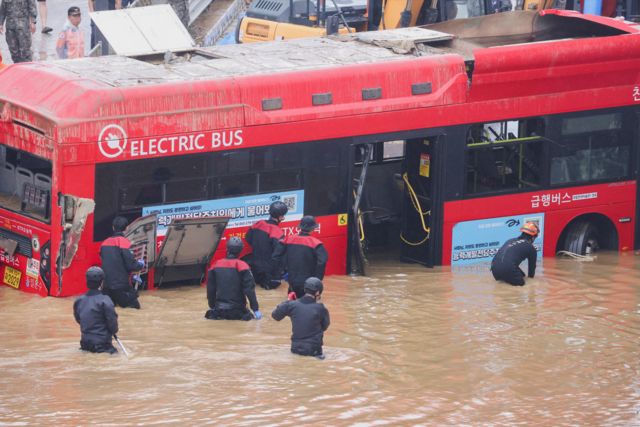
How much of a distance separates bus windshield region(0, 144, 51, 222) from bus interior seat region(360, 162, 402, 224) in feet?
15.6

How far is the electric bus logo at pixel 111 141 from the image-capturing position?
1638 cm

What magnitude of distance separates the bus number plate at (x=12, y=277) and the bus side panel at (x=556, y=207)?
5.27 metres

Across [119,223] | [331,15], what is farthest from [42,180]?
[331,15]

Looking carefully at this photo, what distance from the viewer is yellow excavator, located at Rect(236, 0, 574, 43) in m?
25.6

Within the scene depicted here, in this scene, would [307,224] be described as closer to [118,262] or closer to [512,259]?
[118,262]

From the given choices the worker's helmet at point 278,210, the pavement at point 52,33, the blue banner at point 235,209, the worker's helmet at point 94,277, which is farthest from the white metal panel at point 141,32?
the pavement at point 52,33

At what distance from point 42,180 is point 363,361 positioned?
4.47 meters

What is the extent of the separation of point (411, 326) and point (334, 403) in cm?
325

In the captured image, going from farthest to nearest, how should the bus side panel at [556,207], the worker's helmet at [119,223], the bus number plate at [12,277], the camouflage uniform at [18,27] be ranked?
the camouflage uniform at [18,27], the bus side panel at [556,207], the bus number plate at [12,277], the worker's helmet at [119,223]

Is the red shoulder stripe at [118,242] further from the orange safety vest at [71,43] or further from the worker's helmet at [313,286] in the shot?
the orange safety vest at [71,43]

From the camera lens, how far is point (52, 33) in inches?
1134

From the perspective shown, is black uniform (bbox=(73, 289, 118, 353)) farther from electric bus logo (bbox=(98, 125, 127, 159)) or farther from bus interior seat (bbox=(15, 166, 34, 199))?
bus interior seat (bbox=(15, 166, 34, 199))

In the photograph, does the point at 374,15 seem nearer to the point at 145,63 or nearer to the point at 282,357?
the point at 145,63

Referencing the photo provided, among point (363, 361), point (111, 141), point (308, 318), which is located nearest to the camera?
point (308, 318)
